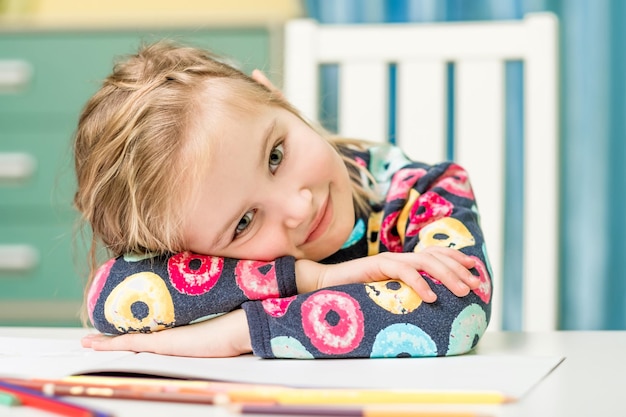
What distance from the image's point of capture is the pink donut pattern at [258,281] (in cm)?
74

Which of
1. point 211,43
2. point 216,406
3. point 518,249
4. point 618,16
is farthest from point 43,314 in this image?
point 216,406

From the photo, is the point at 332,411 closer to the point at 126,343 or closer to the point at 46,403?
the point at 46,403

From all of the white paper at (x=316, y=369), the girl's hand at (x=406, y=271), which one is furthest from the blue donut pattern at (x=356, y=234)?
the white paper at (x=316, y=369)

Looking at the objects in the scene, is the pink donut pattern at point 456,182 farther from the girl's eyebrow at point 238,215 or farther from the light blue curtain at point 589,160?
the light blue curtain at point 589,160

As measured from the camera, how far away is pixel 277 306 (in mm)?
710

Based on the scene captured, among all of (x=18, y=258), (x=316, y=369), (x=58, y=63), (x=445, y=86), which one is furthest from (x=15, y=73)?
(x=316, y=369)

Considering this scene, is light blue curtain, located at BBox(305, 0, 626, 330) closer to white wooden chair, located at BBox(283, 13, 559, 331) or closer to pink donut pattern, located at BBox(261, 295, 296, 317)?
white wooden chair, located at BBox(283, 13, 559, 331)

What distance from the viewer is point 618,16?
75.9 inches

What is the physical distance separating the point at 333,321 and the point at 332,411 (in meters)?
0.28

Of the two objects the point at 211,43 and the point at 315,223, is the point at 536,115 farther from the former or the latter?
the point at 211,43

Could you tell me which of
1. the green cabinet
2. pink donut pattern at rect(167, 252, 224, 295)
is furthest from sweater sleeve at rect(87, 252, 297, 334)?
the green cabinet

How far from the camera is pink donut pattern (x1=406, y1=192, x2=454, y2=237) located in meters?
0.84

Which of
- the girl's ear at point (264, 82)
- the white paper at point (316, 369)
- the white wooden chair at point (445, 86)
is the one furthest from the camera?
the white wooden chair at point (445, 86)

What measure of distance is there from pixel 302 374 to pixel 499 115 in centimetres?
79
